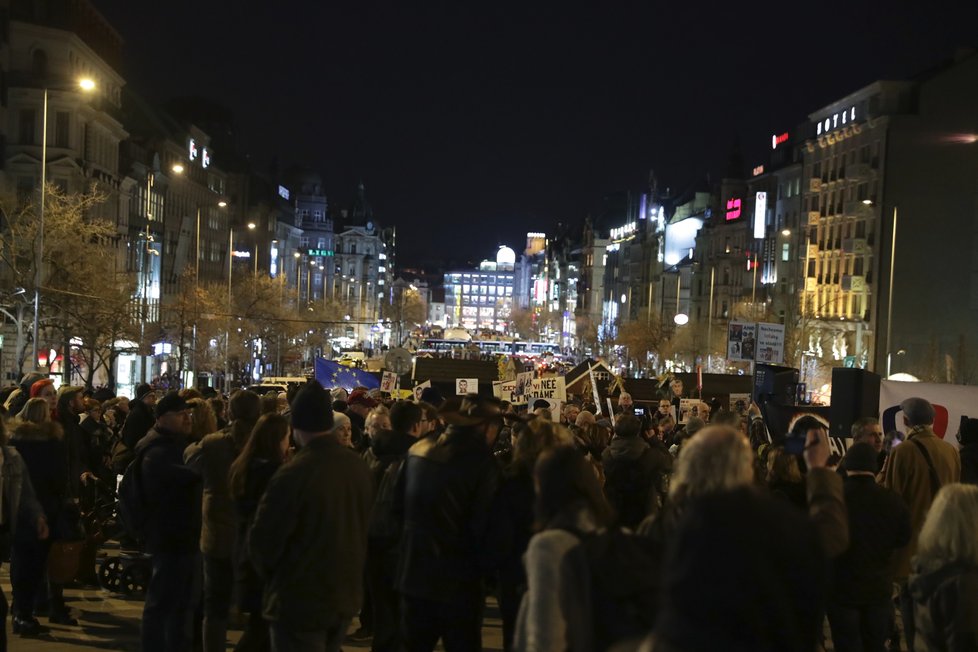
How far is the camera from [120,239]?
63.8 metres

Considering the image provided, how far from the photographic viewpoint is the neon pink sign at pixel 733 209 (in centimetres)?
11114

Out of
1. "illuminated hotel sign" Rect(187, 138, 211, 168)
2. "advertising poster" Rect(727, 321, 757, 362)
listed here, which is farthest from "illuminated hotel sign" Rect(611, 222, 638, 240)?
"advertising poster" Rect(727, 321, 757, 362)

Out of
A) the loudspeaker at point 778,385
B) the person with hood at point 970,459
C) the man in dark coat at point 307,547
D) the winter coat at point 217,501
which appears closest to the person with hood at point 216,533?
the winter coat at point 217,501

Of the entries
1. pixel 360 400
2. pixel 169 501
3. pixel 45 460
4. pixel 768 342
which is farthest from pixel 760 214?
pixel 169 501

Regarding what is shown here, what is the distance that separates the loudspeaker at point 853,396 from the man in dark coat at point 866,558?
8.15 meters

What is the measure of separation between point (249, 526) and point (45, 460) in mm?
3350

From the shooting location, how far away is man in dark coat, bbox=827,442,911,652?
815cm

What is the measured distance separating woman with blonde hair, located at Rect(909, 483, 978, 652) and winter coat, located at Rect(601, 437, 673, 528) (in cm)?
361

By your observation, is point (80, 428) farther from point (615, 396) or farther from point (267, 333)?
point (267, 333)

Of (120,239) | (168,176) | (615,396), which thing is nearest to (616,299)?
(168,176)

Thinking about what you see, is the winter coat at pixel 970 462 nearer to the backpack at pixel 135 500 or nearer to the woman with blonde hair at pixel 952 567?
the woman with blonde hair at pixel 952 567

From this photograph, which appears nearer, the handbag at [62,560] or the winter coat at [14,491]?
the winter coat at [14,491]

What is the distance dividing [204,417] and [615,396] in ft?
A: 69.5

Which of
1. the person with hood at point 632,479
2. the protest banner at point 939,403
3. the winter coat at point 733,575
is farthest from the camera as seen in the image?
the protest banner at point 939,403
